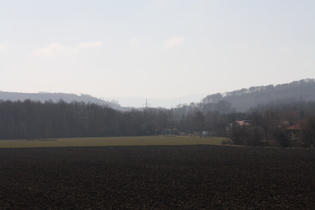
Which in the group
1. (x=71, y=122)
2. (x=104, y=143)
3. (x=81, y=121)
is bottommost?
(x=104, y=143)

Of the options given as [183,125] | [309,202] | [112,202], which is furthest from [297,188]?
[183,125]

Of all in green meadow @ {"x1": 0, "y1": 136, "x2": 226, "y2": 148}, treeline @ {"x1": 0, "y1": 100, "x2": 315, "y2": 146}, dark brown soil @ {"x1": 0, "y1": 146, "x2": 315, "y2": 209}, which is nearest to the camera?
dark brown soil @ {"x1": 0, "y1": 146, "x2": 315, "y2": 209}

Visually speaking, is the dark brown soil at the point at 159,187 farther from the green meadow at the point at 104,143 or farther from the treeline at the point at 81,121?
the treeline at the point at 81,121

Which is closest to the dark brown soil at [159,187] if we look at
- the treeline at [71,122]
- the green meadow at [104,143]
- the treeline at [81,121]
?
the green meadow at [104,143]

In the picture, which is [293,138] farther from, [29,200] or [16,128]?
[16,128]

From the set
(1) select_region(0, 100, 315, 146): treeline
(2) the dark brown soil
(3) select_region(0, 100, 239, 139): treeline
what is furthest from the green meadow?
(2) the dark brown soil

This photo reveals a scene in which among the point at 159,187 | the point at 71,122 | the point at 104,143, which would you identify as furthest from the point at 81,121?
the point at 159,187

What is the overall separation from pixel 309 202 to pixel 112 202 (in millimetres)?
10113

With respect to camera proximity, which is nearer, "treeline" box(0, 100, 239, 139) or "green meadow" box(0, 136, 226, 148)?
"green meadow" box(0, 136, 226, 148)

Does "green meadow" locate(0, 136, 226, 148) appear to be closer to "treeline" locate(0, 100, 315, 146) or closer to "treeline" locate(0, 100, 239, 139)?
"treeline" locate(0, 100, 315, 146)

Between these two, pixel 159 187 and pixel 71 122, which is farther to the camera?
pixel 71 122

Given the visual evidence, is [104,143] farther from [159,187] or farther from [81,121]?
[81,121]

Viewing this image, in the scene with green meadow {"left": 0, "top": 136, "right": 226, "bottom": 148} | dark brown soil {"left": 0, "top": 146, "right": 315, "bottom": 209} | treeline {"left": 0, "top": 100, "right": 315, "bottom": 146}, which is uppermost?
treeline {"left": 0, "top": 100, "right": 315, "bottom": 146}

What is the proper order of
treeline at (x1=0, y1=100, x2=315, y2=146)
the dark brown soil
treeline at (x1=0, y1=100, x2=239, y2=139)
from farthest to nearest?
treeline at (x1=0, y1=100, x2=239, y2=139) < treeline at (x1=0, y1=100, x2=315, y2=146) < the dark brown soil
